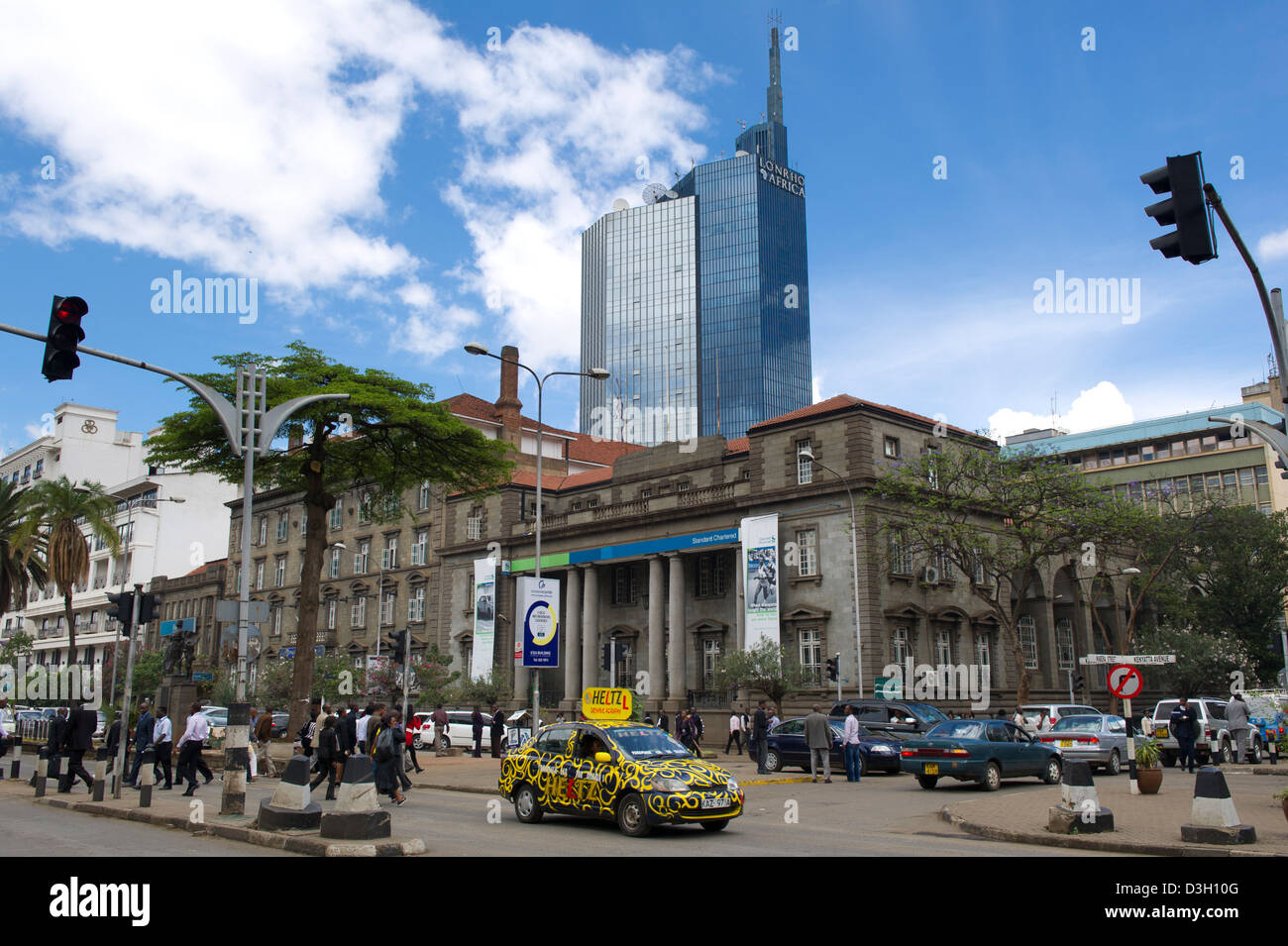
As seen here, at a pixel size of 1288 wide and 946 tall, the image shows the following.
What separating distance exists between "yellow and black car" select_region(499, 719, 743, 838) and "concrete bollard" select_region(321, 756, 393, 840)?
347 centimetres

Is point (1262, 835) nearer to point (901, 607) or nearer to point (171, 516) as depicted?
point (901, 607)

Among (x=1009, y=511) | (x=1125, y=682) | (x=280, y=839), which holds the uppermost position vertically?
(x=1009, y=511)

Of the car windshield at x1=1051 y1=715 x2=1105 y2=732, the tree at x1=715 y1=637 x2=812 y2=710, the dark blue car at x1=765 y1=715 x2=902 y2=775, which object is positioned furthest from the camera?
the tree at x1=715 y1=637 x2=812 y2=710

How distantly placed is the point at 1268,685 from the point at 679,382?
106 metres

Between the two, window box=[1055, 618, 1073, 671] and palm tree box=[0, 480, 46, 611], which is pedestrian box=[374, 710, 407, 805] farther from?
window box=[1055, 618, 1073, 671]

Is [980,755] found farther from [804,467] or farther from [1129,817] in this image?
[804,467]

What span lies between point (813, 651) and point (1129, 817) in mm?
30687

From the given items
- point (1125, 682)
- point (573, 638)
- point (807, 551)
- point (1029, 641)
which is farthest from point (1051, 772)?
point (573, 638)

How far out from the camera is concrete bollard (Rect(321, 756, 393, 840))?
486 inches

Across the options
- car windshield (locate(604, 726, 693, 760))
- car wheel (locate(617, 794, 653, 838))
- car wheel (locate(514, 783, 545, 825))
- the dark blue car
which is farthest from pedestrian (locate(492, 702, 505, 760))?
car wheel (locate(617, 794, 653, 838))

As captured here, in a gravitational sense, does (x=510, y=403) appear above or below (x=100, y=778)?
above

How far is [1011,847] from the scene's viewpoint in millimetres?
13266

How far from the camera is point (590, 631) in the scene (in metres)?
55.6
